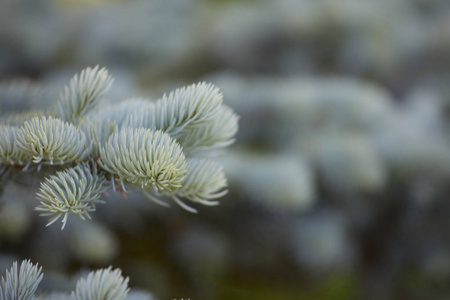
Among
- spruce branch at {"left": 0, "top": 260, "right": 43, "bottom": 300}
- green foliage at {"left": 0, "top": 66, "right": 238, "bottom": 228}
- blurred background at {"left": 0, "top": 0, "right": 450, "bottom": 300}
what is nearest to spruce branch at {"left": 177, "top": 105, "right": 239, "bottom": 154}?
green foliage at {"left": 0, "top": 66, "right": 238, "bottom": 228}

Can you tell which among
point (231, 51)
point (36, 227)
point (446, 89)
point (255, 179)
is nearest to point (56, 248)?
point (36, 227)

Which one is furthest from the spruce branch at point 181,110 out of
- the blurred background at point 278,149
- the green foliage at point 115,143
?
the blurred background at point 278,149

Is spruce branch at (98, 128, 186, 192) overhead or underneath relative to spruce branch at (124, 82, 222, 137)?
underneath

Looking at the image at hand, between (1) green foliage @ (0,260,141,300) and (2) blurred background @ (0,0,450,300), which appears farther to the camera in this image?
(2) blurred background @ (0,0,450,300)

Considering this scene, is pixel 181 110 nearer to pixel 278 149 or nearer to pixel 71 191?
pixel 71 191

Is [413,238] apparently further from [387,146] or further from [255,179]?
[255,179]

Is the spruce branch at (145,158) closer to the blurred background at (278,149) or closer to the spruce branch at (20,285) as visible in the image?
the spruce branch at (20,285)

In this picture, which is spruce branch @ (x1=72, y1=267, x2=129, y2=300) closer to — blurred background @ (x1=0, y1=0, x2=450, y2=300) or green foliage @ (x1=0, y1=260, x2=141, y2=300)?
green foliage @ (x1=0, y1=260, x2=141, y2=300)
